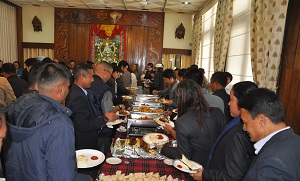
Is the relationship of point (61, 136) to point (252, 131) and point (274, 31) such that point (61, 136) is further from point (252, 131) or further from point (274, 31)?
point (274, 31)

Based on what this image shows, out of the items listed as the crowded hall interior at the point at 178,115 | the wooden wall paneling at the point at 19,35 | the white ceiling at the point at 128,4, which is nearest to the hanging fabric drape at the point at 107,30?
the white ceiling at the point at 128,4

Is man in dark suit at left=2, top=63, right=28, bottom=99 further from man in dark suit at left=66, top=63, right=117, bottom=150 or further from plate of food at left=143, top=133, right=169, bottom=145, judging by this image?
plate of food at left=143, top=133, right=169, bottom=145

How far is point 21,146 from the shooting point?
124cm

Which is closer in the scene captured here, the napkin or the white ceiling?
the napkin

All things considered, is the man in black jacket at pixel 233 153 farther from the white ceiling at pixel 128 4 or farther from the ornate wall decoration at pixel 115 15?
the ornate wall decoration at pixel 115 15

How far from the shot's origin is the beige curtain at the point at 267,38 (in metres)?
2.92

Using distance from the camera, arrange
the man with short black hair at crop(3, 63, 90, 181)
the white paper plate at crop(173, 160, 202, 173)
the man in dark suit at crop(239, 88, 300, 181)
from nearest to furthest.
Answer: the man in dark suit at crop(239, 88, 300, 181) < the man with short black hair at crop(3, 63, 90, 181) < the white paper plate at crop(173, 160, 202, 173)

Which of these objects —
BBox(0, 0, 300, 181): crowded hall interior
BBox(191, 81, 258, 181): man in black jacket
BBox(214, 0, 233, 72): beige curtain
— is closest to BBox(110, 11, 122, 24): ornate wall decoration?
BBox(0, 0, 300, 181): crowded hall interior

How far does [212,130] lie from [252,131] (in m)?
0.64

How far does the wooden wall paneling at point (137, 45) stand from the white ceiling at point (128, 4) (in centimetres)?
78

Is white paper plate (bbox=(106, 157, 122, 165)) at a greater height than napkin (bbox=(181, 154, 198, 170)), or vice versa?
napkin (bbox=(181, 154, 198, 170))

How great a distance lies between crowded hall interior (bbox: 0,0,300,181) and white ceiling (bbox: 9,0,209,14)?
100mm

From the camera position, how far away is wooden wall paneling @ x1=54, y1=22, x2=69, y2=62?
8.52m

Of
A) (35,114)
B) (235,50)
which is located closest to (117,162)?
(35,114)
